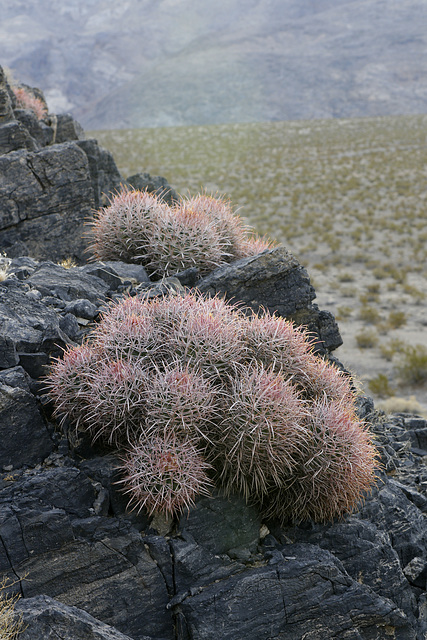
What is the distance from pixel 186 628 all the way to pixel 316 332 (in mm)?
3498

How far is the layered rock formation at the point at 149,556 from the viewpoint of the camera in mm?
3910

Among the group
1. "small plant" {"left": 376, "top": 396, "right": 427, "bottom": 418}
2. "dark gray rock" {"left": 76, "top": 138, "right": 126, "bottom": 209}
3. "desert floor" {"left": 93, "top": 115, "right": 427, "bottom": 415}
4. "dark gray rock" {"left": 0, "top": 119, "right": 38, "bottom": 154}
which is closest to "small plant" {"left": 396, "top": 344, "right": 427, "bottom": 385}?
"desert floor" {"left": 93, "top": 115, "right": 427, "bottom": 415}

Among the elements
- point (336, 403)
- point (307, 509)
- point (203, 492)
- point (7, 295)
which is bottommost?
point (307, 509)

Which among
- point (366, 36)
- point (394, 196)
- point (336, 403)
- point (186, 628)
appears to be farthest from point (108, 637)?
point (366, 36)

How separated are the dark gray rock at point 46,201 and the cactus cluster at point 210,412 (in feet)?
15.7

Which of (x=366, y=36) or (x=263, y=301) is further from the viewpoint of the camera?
(x=366, y=36)

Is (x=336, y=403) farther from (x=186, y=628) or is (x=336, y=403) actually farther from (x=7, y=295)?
(x=7, y=295)

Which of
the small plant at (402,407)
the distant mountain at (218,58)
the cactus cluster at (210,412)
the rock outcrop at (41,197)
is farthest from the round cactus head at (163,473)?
the distant mountain at (218,58)

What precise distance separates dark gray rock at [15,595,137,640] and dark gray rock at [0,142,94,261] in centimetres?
621

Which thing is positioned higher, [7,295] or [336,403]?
[7,295]

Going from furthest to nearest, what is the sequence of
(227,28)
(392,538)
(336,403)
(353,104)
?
1. (227,28)
2. (353,104)
3. (392,538)
4. (336,403)

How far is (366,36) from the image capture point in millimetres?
114812

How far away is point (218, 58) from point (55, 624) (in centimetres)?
12580

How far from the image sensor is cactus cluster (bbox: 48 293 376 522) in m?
4.04
